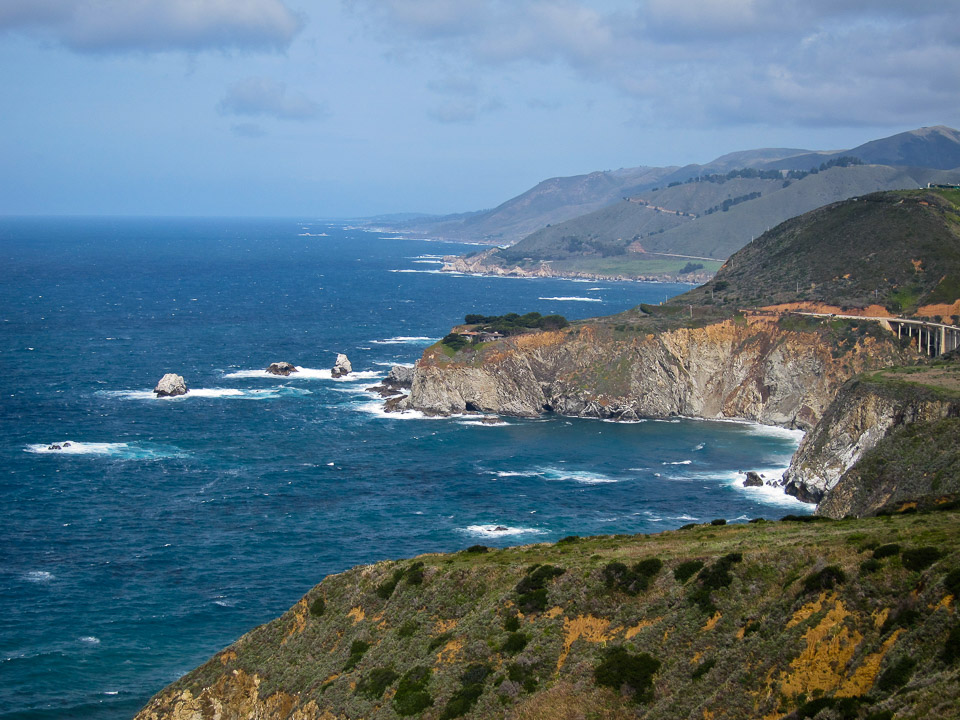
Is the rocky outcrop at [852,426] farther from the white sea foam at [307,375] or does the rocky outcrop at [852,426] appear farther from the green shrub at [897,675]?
the white sea foam at [307,375]

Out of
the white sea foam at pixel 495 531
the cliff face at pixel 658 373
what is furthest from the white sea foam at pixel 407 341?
the white sea foam at pixel 495 531

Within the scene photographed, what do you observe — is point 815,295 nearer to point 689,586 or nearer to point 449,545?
point 449,545

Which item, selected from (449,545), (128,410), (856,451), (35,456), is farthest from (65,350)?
(856,451)

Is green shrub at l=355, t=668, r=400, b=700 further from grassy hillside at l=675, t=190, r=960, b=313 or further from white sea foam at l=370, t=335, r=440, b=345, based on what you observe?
white sea foam at l=370, t=335, r=440, b=345

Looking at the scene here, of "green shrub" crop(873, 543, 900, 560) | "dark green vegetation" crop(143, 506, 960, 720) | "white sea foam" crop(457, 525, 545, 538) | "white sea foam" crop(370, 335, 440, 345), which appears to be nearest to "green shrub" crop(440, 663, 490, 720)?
"dark green vegetation" crop(143, 506, 960, 720)

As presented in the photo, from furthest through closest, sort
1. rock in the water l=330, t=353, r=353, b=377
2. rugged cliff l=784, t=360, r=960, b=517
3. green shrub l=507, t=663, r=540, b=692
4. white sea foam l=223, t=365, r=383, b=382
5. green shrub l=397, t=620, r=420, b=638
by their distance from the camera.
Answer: rock in the water l=330, t=353, r=353, b=377 < white sea foam l=223, t=365, r=383, b=382 < rugged cliff l=784, t=360, r=960, b=517 < green shrub l=397, t=620, r=420, b=638 < green shrub l=507, t=663, r=540, b=692

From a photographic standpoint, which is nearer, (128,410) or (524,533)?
(524,533)

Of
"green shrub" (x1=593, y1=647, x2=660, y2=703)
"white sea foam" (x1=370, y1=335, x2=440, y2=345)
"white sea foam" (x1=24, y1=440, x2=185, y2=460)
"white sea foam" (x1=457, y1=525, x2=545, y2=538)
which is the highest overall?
"white sea foam" (x1=370, y1=335, x2=440, y2=345)
